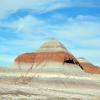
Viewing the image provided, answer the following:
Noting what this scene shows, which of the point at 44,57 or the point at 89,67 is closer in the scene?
the point at 44,57

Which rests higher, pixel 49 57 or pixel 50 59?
pixel 49 57

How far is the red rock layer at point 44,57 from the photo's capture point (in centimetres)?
11788

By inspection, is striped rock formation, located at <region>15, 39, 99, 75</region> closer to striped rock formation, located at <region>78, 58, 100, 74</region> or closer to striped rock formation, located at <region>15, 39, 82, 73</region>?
striped rock formation, located at <region>15, 39, 82, 73</region>

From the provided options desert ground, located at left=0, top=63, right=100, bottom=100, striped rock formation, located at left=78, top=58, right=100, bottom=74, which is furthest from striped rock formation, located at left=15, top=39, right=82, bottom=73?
striped rock formation, located at left=78, top=58, right=100, bottom=74

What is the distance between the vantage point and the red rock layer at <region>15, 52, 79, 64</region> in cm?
11788

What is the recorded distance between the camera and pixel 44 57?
120 metres

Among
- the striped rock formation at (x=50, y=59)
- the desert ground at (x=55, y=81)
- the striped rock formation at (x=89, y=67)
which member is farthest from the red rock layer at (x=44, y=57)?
the striped rock formation at (x=89, y=67)

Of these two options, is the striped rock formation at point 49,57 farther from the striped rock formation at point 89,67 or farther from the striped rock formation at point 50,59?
the striped rock formation at point 89,67

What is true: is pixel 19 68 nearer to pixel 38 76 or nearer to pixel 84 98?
pixel 38 76

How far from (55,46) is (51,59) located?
12.8 ft

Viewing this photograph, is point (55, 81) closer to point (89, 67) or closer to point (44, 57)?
point (44, 57)

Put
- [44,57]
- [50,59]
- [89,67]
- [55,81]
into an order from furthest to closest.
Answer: [89,67] → [44,57] → [50,59] → [55,81]

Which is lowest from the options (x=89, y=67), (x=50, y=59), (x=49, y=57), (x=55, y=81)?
(x=55, y=81)

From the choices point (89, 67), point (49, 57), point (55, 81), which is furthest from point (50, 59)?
point (89, 67)
